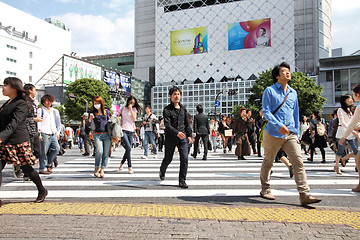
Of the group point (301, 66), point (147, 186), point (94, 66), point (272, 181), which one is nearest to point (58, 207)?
point (147, 186)

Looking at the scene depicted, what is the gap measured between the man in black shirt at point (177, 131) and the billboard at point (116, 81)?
5536cm

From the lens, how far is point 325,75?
55531mm

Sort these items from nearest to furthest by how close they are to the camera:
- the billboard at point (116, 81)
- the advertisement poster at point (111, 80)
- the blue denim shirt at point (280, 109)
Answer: the blue denim shirt at point (280, 109), the advertisement poster at point (111, 80), the billboard at point (116, 81)

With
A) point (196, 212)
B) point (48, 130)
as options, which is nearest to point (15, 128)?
point (196, 212)

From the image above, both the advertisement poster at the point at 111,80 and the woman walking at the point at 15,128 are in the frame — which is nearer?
the woman walking at the point at 15,128

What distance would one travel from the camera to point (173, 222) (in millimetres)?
3125

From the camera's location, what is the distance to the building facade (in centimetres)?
5557

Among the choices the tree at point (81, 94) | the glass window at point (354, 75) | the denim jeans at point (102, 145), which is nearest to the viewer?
the denim jeans at point (102, 145)

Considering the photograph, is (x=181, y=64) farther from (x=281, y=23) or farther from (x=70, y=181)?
(x=70, y=181)

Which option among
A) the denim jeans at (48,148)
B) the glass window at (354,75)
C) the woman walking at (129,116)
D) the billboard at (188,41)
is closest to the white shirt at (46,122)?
the denim jeans at (48,148)

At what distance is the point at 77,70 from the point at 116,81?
984cm

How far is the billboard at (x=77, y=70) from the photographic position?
169ft

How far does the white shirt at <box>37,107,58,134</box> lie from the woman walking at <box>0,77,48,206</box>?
281 centimetres

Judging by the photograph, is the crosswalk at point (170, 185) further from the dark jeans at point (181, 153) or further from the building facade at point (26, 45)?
the building facade at point (26, 45)
